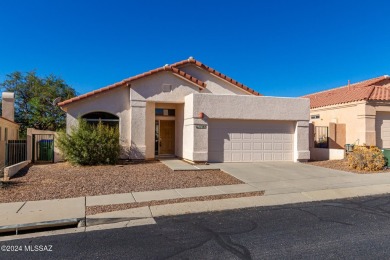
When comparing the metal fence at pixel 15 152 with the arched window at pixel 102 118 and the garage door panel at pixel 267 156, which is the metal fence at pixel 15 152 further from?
the garage door panel at pixel 267 156

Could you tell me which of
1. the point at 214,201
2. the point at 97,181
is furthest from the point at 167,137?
the point at 214,201

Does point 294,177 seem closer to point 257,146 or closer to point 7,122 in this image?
point 257,146

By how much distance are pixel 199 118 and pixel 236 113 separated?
1916mm

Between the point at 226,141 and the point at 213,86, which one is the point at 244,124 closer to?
the point at 226,141

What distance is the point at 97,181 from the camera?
10297 mm

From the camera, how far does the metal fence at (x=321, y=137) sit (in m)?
18.4

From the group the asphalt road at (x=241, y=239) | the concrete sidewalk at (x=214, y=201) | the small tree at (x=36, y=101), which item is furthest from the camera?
the small tree at (x=36, y=101)

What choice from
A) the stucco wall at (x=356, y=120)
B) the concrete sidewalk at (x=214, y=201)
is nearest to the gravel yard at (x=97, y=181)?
the concrete sidewalk at (x=214, y=201)

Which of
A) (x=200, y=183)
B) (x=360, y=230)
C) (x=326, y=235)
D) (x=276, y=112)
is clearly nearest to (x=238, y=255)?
(x=326, y=235)

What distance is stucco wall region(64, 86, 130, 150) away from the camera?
15594 mm

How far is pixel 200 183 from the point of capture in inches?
403

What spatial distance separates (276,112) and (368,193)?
7013 millimetres

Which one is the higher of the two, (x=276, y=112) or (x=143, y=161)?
(x=276, y=112)

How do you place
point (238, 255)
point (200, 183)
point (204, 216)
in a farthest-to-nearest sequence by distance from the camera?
point (200, 183), point (204, 216), point (238, 255)
